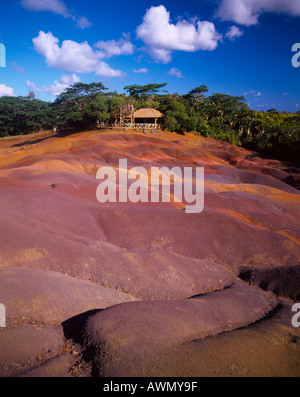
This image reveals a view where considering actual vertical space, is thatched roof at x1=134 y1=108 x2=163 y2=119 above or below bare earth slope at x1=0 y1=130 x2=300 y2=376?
above

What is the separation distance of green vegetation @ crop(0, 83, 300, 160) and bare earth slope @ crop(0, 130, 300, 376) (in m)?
36.2

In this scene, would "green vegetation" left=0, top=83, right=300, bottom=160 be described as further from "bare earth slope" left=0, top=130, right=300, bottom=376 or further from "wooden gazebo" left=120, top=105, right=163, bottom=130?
"bare earth slope" left=0, top=130, right=300, bottom=376

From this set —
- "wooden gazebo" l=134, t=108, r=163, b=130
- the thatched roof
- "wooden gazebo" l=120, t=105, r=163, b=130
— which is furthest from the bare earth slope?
the thatched roof

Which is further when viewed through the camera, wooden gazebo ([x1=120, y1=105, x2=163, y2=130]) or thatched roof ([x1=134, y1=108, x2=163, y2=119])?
thatched roof ([x1=134, y1=108, x2=163, y2=119])

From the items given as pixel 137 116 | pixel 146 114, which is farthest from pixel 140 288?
pixel 146 114

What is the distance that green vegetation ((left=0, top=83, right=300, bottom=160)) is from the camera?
49172 millimetres

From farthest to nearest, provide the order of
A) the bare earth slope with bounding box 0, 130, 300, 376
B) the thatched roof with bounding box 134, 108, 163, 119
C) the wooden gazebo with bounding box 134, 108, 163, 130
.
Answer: the thatched roof with bounding box 134, 108, 163, 119
the wooden gazebo with bounding box 134, 108, 163, 130
the bare earth slope with bounding box 0, 130, 300, 376

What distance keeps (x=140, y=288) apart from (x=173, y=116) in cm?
4722

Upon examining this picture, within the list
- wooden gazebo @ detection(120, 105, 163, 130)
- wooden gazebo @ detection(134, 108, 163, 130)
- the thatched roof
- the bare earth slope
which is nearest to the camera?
the bare earth slope

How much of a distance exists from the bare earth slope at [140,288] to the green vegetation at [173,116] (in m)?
36.2

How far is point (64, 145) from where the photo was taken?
33.9 metres

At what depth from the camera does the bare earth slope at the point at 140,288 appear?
187 inches

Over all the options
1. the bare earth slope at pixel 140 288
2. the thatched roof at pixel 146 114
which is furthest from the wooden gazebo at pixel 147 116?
the bare earth slope at pixel 140 288
